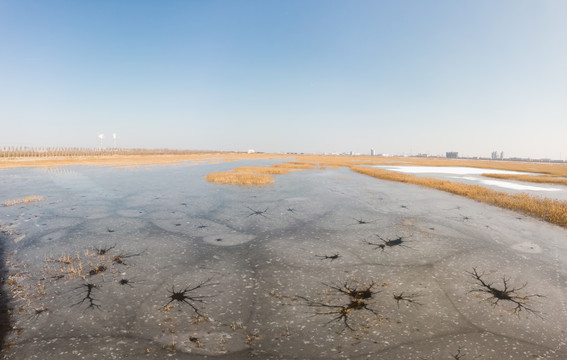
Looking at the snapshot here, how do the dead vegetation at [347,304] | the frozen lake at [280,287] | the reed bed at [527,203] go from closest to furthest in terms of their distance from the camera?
the frozen lake at [280,287] < the dead vegetation at [347,304] < the reed bed at [527,203]

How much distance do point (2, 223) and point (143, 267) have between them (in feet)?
31.5

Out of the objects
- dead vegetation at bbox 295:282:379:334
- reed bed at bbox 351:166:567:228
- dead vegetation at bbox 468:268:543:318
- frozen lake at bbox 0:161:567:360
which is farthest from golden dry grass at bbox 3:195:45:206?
reed bed at bbox 351:166:567:228

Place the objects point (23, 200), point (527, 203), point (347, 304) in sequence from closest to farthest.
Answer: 1. point (347, 304)
2. point (23, 200)
3. point (527, 203)

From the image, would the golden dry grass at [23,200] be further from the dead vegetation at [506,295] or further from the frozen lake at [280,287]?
the dead vegetation at [506,295]

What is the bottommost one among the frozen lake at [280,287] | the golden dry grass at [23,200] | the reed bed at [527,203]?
the frozen lake at [280,287]

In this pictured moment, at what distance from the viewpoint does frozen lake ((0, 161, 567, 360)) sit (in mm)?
4598

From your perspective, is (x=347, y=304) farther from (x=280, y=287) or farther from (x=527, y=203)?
(x=527, y=203)

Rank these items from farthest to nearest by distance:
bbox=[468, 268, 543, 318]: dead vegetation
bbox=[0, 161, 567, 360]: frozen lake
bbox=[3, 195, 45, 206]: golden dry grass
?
bbox=[3, 195, 45, 206]: golden dry grass, bbox=[468, 268, 543, 318]: dead vegetation, bbox=[0, 161, 567, 360]: frozen lake

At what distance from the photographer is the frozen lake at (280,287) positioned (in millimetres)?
4598

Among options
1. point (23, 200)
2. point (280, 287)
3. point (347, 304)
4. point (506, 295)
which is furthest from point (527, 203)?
point (23, 200)

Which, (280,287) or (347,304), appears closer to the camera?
(347,304)

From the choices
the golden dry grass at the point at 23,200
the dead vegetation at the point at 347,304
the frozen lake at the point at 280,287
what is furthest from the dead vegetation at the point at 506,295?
the golden dry grass at the point at 23,200

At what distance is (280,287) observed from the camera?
6562 mm

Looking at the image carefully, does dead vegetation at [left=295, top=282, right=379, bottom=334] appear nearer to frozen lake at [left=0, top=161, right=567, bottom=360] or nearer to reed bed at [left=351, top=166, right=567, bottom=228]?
frozen lake at [left=0, top=161, right=567, bottom=360]
